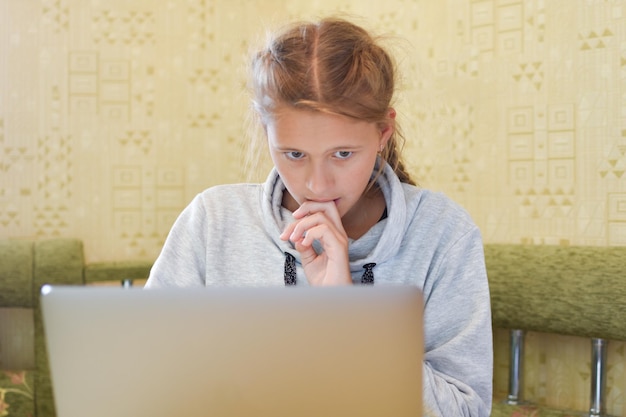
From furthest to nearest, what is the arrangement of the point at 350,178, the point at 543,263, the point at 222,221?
the point at 543,263, the point at 222,221, the point at 350,178

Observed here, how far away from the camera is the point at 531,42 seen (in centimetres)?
A: 185

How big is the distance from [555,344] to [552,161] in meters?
0.41

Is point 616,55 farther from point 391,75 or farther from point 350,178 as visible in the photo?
point 350,178

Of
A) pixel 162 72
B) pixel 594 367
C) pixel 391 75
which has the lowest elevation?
pixel 594 367

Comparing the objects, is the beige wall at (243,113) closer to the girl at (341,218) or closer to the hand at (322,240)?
the girl at (341,218)

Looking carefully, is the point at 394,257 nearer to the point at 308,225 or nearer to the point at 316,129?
the point at 308,225

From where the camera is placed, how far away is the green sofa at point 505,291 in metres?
1.60

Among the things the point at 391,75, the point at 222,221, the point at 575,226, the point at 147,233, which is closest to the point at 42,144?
the point at 147,233

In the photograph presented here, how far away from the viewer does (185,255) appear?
1.34 m

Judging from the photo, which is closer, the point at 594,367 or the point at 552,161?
the point at 594,367

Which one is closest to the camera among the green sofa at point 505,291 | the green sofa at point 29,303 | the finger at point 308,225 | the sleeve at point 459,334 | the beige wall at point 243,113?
the sleeve at point 459,334

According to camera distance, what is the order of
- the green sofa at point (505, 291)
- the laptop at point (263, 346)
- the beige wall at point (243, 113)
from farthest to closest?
1. the beige wall at point (243, 113)
2. the green sofa at point (505, 291)
3. the laptop at point (263, 346)

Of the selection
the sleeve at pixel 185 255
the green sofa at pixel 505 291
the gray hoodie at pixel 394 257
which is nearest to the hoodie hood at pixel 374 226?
the gray hoodie at pixel 394 257

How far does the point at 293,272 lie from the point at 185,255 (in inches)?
7.2
